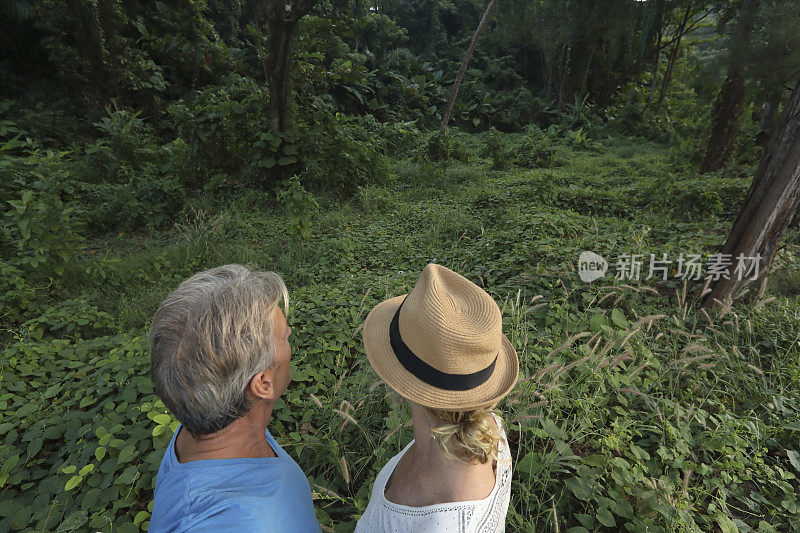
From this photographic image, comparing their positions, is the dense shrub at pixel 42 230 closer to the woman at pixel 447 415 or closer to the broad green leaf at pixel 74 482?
the broad green leaf at pixel 74 482

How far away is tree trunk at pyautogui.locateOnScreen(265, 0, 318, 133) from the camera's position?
18.9 ft

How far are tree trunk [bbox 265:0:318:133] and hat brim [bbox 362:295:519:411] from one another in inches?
239

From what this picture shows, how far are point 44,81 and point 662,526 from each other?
47.8ft

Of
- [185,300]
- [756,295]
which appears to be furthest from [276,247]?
[756,295]

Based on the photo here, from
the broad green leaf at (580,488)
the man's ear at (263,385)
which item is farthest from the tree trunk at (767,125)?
the man's ear at (263,385)

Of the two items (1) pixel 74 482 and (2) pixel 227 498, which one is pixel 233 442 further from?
(1) pixel 74 482

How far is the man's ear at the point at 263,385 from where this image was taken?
1.23 meters

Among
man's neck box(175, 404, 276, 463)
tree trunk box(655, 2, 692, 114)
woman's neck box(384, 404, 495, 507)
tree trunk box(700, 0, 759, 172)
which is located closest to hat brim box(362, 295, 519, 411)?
woman's neck box(384, 404, 495, 507)

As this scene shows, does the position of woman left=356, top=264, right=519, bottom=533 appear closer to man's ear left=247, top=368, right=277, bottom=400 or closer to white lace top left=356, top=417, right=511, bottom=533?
white lace top left=356, top=417, right=511, bottom=533

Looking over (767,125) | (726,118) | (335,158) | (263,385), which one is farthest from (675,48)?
(263,385)

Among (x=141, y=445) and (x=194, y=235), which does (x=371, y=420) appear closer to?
(x=141, y=445)

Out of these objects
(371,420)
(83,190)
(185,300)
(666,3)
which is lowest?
(371,420)

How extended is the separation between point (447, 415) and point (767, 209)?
395 centimetres

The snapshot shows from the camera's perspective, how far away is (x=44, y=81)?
372 inches
